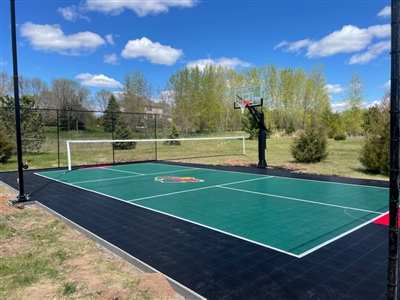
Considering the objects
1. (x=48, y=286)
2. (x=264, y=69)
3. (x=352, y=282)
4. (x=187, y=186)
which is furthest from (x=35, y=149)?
(x=264, y=69)

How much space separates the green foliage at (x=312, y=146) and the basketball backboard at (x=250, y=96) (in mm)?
2637

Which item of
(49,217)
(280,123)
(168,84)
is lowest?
(49,217)

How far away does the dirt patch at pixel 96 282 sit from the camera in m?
2.78

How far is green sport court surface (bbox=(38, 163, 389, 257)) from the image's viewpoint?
4.48 meters

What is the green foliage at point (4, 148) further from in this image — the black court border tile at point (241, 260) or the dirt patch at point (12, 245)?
the dirt patch at point (12, 245)

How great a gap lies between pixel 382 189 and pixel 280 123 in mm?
31332

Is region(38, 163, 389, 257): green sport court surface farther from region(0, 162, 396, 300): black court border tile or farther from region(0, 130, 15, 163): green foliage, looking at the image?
region(0, 130, 15, 163): green foliage

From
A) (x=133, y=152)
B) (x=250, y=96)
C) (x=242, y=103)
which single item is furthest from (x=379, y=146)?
(x=133, y=152)

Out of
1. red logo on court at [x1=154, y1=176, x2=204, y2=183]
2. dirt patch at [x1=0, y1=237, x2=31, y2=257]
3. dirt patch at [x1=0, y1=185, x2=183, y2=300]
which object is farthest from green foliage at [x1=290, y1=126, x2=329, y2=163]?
dirt patch at [x1=0, y1=237, x2=31, y2=257]

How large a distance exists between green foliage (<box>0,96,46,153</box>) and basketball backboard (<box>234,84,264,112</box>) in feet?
37.4

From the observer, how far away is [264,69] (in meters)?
36.5

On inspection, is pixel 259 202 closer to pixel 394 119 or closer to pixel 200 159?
pixel 394 119

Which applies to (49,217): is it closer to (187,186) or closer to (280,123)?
(187,186)

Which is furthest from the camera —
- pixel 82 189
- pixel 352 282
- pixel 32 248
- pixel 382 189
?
pixel 82 189
